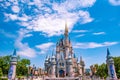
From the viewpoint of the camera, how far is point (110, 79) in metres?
44.2

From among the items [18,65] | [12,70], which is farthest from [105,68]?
[12,70]

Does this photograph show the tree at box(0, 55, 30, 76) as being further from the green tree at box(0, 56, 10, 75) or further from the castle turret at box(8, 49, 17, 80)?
the castle turret at box(8, 49, 17, 80)

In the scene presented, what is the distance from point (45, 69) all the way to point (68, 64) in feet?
48.9

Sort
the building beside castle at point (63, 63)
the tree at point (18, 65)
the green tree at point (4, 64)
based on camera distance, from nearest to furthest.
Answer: the green tree at point (4, 64) → the tree at point (18, 65) → the building beside castle at point (63, 63)

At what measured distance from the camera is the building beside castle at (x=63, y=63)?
8581 centimetres

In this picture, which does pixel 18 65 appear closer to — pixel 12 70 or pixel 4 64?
pixel 4 64

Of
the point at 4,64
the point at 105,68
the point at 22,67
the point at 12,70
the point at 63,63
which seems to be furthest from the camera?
the point at 63,63

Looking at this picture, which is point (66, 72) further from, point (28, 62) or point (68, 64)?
point (28, 62)

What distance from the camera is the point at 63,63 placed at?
8869 centimetres

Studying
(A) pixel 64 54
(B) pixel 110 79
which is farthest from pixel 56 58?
(B) pixel 110 79

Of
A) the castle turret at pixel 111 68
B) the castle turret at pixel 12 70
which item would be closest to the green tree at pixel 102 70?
the castle turret at pixel 111 68

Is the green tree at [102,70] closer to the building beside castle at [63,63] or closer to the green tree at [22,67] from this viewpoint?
the building beside castle at [63,63]

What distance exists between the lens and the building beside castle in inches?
3378

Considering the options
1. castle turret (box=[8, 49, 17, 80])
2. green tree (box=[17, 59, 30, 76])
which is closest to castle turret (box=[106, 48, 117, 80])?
castle turret (box=[8, 49, 17, 80])
